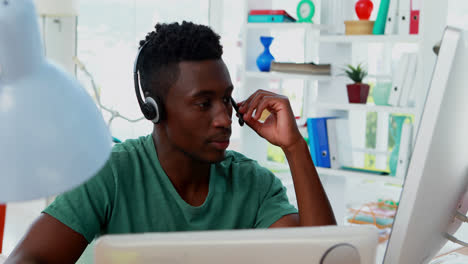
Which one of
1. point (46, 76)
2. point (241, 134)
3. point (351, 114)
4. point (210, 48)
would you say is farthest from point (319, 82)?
point (46, 76)

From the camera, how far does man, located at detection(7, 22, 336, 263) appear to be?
1.29 meters

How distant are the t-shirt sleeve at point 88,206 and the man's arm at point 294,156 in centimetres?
40

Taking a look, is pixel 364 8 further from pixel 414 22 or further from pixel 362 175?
pixel 362 175

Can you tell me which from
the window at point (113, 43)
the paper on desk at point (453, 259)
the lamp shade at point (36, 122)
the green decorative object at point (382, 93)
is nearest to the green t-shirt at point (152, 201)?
the paper on desk at point (453, 259)

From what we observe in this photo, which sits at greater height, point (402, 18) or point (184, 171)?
point (402, 18)

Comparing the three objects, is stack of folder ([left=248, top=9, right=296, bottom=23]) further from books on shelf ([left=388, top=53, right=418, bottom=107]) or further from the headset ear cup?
the headset ear cup

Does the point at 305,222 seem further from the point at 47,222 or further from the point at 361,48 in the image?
the point at 361,48

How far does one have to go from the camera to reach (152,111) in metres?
1.34

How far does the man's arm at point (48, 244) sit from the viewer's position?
112 cm

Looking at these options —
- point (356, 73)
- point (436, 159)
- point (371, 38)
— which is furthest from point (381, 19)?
point (436, 159)

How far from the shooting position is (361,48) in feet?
13.3

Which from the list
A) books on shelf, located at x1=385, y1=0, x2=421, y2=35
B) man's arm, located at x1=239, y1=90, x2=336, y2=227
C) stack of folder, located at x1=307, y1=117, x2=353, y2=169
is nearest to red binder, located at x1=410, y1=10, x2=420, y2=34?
books on shelf, located at x1=385, y1=0, x2=421, y2=35

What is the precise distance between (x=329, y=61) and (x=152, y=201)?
2.09m

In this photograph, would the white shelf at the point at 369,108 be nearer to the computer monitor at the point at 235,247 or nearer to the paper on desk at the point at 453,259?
the paper on desk at the point at 453,259
